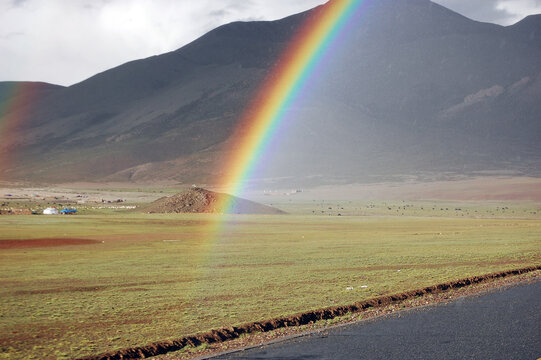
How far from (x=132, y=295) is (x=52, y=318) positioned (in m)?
3.63

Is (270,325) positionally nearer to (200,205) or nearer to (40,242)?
(40,242)

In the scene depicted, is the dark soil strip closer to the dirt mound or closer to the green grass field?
the green grass field

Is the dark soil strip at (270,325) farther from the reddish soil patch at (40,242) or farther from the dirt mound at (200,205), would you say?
the dirt mound at (200,205)

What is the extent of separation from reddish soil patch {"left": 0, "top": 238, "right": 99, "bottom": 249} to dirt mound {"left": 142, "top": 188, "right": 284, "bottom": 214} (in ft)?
125

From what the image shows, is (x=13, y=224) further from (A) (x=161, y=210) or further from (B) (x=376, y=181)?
(B) (x=376, y=181)

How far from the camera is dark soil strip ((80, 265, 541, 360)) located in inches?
488

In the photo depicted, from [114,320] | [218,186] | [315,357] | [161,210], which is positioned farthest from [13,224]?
[218,186]

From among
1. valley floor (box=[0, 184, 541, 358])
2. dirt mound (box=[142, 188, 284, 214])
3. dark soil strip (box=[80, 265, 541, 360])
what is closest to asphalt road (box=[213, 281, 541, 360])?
dark soil strip (box=[80, 265, 541, 360])

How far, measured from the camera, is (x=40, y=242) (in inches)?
1570

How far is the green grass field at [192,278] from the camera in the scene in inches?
564

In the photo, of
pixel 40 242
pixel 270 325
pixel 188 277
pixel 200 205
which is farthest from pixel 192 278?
pixel 200 205

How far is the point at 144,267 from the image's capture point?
→ 2639cm

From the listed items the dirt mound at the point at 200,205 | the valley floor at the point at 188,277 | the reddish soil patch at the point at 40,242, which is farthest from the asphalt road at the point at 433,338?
the dirt mound at the point at 200,205

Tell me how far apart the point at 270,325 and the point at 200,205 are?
2728 inches
